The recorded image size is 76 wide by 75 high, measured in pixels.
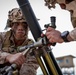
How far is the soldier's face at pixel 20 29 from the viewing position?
2090 mm

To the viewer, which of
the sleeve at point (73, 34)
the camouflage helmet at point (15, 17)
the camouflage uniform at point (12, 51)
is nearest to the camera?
the sleeve at point (73, 34)

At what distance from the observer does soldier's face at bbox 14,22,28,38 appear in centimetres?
209

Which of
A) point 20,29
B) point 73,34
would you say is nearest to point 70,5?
point 73,34

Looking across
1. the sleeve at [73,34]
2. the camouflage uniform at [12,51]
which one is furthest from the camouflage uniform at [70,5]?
the camouflage uniform at [12,51]

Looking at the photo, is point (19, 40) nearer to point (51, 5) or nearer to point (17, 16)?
point (17, 16)

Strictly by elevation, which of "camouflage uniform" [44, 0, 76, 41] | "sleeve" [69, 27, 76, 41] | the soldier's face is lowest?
the soldier's face

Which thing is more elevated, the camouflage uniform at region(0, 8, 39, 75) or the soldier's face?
the soldier's face

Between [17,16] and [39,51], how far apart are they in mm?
602

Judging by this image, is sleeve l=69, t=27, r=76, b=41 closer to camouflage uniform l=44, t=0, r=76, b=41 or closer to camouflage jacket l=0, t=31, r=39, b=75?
camouflage uniform l=44, t=0, r=76, b=41

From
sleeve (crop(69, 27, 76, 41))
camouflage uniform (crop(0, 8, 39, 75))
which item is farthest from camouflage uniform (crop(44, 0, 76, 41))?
camouflage uniform (crop(0, 8, 39, 75))

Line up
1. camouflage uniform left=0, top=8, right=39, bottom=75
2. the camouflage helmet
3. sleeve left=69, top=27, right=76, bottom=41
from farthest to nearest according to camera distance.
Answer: the camouflage helmet → camouflage uniform left=0, top=8, right=39, bottom=75 → sleeve left=69, top=27, right=76, bottom=41

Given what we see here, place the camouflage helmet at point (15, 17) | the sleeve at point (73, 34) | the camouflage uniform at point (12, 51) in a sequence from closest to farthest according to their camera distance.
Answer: the sleeve at point (73, 34) → the camouflage uniform at point (12, 51) → the camouflage helmet at point (15, 17)

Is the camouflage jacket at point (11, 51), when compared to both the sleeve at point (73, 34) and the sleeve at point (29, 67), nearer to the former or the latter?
the sleeve at point (29, 67)

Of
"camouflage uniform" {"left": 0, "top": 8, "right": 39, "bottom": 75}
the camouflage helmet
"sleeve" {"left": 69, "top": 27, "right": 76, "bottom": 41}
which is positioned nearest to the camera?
"sleeve" {"left": 69, "top": 27, "right": 76, "bottom": 41}
